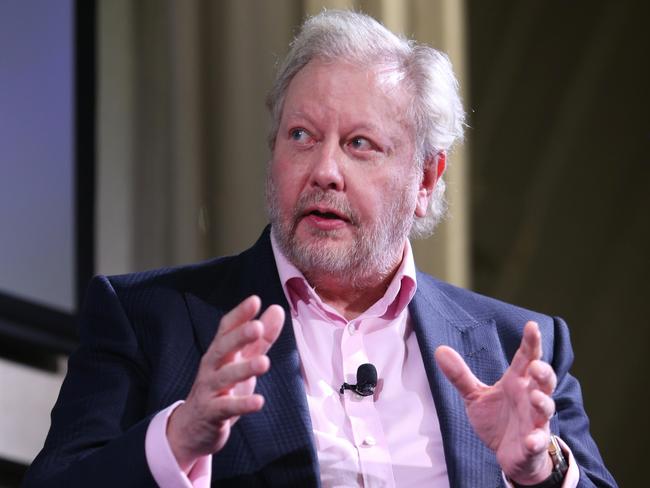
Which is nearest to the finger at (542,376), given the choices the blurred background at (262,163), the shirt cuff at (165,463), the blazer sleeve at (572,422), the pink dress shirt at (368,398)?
the pink dress shirt at (368,398)

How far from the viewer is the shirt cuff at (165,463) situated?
1.71m

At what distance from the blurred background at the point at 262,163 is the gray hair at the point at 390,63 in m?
0.43

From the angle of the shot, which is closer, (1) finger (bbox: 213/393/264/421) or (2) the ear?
(1) finger (bbox: 213/393/264/421)

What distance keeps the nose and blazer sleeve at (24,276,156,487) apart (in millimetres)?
411

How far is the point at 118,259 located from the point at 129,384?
57.8 inches

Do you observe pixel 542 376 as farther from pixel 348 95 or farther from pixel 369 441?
pixel 348 95

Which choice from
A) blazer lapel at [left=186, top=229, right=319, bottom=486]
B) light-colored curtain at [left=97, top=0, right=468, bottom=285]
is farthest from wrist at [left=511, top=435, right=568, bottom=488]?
light-colored curtain at [left=97, top=0, right=468, bottom=285]

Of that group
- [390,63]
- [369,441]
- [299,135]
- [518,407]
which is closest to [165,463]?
[369,441]

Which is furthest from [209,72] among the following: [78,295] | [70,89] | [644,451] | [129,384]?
[644,451]

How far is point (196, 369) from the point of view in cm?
198

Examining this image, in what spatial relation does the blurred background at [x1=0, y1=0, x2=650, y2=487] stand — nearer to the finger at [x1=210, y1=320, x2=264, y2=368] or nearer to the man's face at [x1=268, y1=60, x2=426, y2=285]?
the man's face at [x1=268, y1=60, x2=426, y2=285]

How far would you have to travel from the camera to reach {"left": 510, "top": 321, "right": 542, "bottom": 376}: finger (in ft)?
5.76

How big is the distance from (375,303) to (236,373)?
0.68 m

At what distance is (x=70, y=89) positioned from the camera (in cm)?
325
